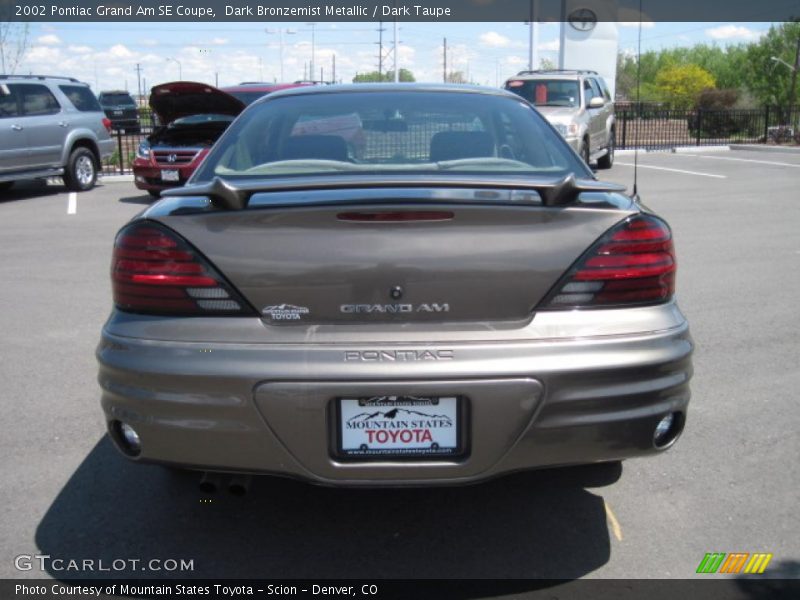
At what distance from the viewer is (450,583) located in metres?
2.89

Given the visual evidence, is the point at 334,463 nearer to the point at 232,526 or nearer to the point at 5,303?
the point at 232,526

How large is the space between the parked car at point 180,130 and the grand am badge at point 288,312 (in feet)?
32.4

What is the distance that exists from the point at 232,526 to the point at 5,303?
4.51 meters

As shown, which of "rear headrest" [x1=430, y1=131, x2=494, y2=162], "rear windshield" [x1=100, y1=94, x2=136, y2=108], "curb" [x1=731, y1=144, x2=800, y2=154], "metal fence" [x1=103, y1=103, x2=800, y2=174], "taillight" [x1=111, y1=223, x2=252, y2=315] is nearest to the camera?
"taillight" [x1=111, y1=223, x2=252, y2=315]

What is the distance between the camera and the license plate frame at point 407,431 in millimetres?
2627

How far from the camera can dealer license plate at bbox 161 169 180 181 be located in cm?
1258

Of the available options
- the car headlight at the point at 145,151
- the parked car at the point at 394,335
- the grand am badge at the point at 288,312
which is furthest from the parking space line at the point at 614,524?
the car headlight at the point at 145,151

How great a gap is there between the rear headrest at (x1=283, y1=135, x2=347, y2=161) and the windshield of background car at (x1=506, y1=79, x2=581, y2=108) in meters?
13.1

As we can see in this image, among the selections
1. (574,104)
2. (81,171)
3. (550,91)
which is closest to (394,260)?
(81,171)

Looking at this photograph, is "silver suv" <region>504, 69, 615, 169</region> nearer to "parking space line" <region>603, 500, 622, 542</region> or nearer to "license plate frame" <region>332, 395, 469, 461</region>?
"parking space line" <region>603, 500, 622, 542</region>

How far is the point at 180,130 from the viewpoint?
13.2 meters

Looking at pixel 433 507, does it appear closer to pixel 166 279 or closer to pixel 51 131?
pixel 166 279

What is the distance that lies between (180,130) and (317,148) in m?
10.2

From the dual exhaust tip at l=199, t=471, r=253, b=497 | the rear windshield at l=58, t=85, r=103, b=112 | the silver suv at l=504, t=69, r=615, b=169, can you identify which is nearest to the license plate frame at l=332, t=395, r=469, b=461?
the dual exhaust tip at l=199, t=471, r=253, b=497
